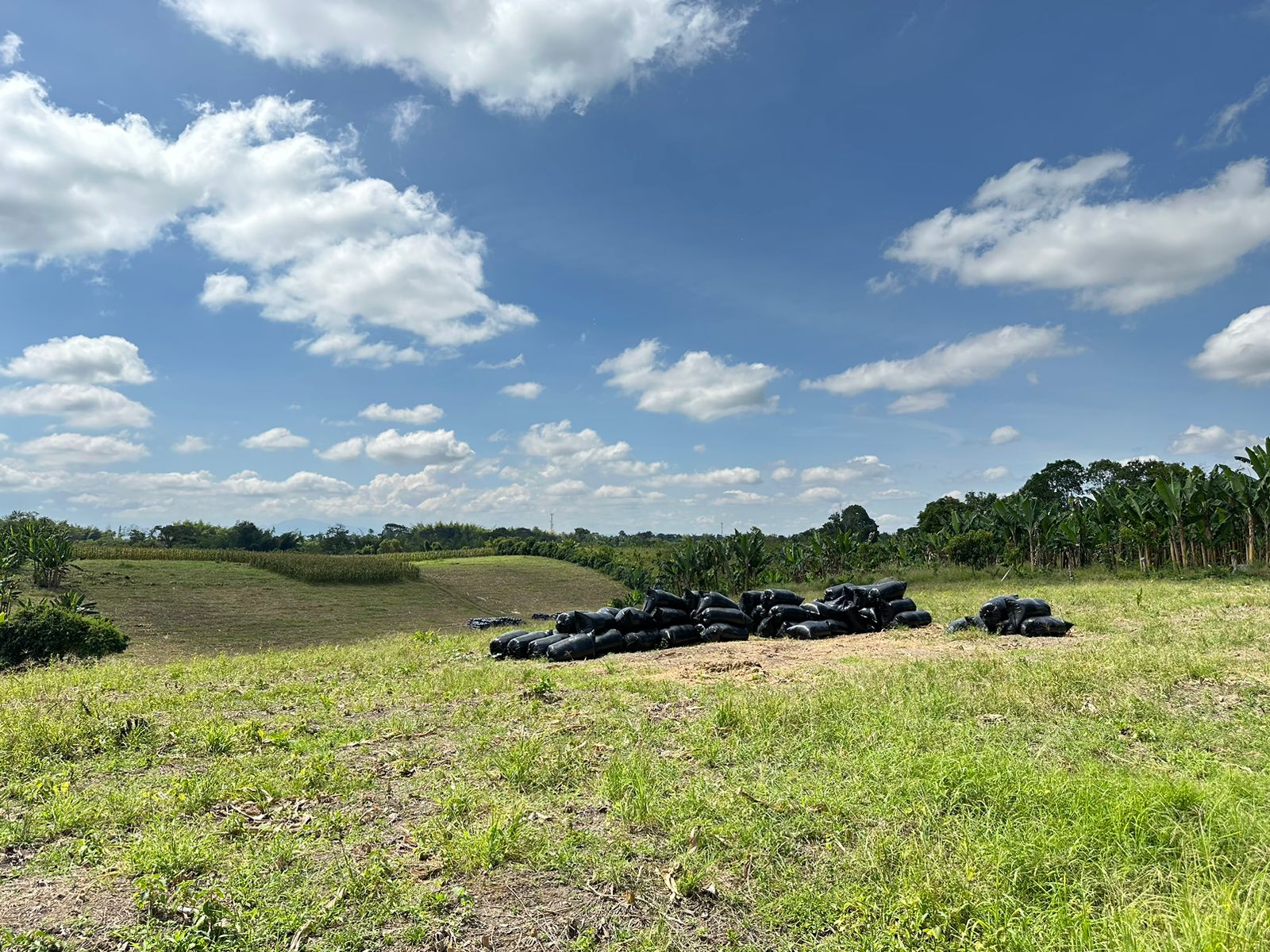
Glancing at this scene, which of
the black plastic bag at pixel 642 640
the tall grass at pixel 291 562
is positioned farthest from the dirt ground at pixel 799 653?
the tall grass at pixel 291 562

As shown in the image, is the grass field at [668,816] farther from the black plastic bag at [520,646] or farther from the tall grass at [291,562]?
the tall grass at [291,562]

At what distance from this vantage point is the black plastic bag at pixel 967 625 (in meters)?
13.7

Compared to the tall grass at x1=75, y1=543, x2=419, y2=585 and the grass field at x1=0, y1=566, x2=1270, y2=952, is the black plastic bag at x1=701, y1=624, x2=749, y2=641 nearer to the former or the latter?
the grass field at x1=0, y1=566, x2=1270, y2=952

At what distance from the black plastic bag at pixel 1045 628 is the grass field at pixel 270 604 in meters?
27.7

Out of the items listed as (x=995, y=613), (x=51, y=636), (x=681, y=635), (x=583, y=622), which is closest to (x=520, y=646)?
(x=583, y=622)

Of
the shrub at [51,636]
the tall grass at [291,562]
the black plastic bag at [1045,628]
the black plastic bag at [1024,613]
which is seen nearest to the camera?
the black plastic bag at [1045,628]

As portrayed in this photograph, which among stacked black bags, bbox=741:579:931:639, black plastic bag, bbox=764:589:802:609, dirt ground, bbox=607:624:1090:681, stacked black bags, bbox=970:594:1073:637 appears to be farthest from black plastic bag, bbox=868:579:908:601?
black plastic bag, bbox=764:589:802:609

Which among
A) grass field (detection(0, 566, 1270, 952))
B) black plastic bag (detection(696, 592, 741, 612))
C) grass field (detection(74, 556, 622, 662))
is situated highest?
black plastic bag (detection(696, 592, 741, 612))

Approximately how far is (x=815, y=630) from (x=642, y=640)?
11.5ft

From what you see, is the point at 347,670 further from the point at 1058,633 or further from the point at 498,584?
the point at 498,584

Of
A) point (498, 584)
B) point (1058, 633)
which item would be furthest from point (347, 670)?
point (498, 584)

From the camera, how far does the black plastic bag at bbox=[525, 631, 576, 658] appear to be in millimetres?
13211

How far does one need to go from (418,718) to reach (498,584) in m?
57.1

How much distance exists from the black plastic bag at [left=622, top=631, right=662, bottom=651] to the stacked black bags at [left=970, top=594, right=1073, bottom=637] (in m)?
5.86
